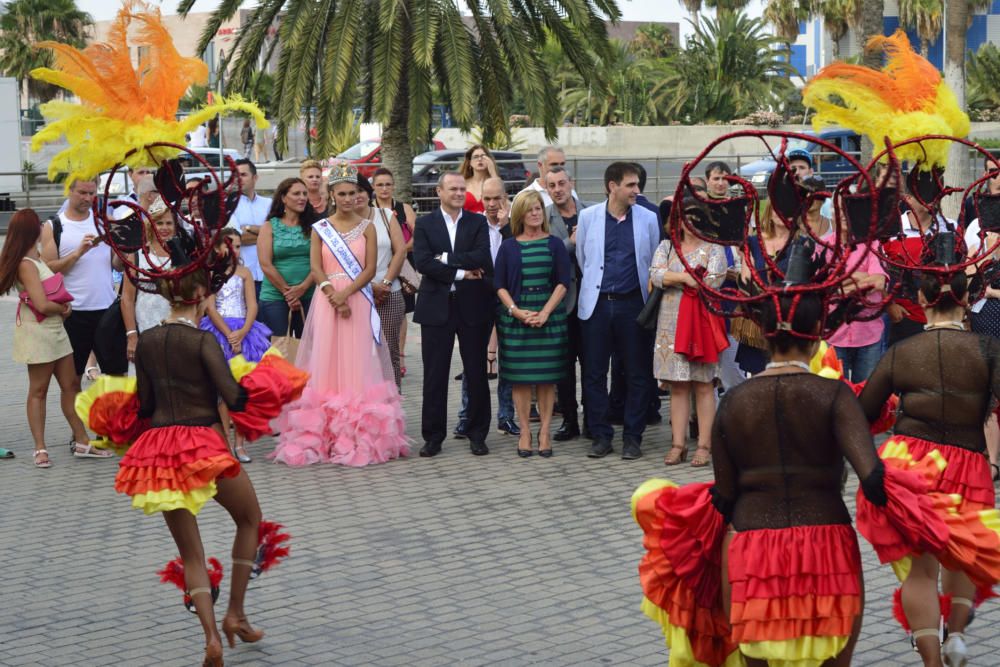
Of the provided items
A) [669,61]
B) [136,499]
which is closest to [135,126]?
[136,499]

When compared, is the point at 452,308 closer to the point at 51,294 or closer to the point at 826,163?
the point at 51,294

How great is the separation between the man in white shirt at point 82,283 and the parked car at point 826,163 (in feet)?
50.6

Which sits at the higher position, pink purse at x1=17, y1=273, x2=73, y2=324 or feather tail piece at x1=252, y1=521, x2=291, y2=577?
pink purse at x1=17, y1=273, x2=73, y2=324

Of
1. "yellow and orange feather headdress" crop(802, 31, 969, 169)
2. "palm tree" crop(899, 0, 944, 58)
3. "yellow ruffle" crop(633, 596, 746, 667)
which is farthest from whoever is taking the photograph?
"palm tree" crop(899, 0, 944, 58)

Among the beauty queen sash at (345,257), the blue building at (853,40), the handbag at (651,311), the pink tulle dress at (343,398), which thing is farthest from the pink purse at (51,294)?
the blue building at (853,40)

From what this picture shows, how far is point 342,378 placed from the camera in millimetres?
9953

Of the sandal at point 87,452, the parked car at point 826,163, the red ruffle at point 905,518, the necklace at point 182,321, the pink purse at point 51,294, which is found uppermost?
the parked car at point 826,163

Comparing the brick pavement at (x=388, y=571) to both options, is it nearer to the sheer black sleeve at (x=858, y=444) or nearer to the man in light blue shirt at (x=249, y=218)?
the sheer black sleeve at (x=858, y=444)

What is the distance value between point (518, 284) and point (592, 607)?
12.1ft

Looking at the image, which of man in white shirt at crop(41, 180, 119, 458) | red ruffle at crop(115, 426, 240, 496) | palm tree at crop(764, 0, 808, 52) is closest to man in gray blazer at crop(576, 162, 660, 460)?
man in white shirt at crop(41, 180, 119, 458)

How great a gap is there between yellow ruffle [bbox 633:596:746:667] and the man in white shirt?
20.6 feet

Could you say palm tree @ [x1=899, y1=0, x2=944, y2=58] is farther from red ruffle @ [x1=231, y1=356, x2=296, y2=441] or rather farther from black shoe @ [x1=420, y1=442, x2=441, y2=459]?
red ruffle @ [x1=231, y1=356, x2=296, y2=441]

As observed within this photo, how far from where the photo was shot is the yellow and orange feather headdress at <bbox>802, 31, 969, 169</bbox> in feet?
19.7

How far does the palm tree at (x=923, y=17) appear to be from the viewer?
54938 millimetres
